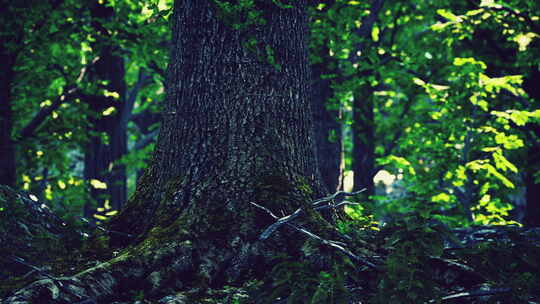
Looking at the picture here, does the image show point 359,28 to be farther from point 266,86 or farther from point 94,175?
point 94,175

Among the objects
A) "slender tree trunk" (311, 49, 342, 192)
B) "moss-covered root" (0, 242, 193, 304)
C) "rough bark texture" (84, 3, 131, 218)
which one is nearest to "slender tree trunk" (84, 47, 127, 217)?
"rough bark texture" (84, 3, 131, 218)

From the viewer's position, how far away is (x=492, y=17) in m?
10.6

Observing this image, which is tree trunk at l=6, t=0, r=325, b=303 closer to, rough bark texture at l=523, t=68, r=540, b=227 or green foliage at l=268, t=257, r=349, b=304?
green foliage at l=268, t=257, r=349, b=304

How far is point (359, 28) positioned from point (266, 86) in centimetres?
619

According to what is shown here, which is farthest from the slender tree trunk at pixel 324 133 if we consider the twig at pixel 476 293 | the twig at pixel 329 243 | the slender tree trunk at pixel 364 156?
the twig at pixel 476 293

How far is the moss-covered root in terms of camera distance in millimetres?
3682

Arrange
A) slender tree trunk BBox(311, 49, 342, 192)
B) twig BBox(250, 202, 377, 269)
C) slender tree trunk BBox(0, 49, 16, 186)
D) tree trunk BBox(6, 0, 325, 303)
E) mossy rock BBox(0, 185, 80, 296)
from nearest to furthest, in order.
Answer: twig BBox(250, 202, 377, 269) < tree trunk BBox(6, 0, 325, 303) < mossy rock BBox(0, 185, 80, 296) < slender tree trunk BBox(311, 49, 342, 192) < slender tree trunk BBox(0, 49, 16, 186)

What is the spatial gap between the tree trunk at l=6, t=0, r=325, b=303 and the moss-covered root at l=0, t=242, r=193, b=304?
11 mm

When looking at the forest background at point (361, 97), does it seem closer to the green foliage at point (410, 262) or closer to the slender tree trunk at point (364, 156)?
the slender tree trunk at point (364, 156)

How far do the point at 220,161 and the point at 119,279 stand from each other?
1397 mm

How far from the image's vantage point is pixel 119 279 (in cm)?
416

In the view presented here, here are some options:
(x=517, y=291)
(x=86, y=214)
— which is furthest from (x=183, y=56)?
(x=86, y=214)

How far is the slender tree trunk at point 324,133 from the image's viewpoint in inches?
431

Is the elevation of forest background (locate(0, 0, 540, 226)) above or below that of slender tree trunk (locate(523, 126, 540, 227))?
above
